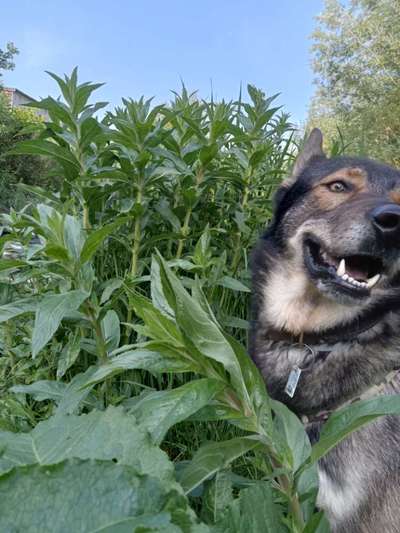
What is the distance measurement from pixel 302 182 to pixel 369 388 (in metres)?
1.32

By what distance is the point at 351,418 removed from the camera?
0.82 meters

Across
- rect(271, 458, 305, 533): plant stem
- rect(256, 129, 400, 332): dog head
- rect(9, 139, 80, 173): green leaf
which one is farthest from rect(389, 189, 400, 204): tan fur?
rect(271, 458, 305, 533): plant stem

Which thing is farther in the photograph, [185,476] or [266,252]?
[266,252]

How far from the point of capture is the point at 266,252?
2607 millimetres

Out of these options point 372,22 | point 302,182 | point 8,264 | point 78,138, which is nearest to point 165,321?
point 8,264

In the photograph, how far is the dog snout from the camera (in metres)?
2.16

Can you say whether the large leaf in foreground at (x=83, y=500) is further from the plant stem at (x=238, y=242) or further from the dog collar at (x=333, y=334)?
the plant stem at (x=238, y=242)

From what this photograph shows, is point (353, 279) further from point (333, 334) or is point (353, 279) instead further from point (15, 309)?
point (15, 309)

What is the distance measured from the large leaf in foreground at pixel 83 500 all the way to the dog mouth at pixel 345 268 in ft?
5.97

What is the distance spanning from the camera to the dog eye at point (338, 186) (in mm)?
2627

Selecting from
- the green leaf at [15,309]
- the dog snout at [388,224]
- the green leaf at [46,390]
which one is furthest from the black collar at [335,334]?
the green leaf at [15,309]

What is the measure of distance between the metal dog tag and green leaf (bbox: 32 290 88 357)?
1.06m

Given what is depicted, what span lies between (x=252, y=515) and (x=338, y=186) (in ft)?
7.37

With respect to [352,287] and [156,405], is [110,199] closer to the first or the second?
[352,287]
